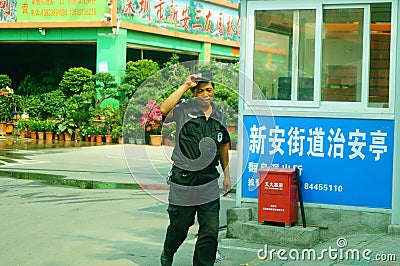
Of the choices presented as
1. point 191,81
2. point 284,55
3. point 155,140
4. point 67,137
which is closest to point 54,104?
point 67,137

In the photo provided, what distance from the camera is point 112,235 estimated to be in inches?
322

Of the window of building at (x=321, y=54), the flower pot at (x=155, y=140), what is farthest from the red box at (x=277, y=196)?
the flower pot at (x=155, y=140)

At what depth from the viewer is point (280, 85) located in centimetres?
812

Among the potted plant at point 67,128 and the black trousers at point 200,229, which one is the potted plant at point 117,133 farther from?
the black trousers at point 200,229

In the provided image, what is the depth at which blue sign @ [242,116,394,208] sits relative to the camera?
7504 mm

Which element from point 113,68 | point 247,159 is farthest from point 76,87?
point 247,159

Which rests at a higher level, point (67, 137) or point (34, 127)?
point (34, 127)

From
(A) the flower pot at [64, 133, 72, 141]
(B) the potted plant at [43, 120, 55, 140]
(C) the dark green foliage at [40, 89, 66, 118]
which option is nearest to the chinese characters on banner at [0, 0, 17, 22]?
(C) the dark green foliage at [40, 89, 66, 118]

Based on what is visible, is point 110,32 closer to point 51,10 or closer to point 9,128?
point 51,10

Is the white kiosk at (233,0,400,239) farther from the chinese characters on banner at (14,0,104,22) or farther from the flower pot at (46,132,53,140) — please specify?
the chinese characters on banner at (14,0,104,22)

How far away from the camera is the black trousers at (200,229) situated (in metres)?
5.94

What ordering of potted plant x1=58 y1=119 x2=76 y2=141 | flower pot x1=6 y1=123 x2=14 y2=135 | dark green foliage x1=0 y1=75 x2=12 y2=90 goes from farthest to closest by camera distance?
dark green foliage x1=0 y1=75 x2=12 y2=90
flower pot x1=6 y1=123 x2=14 y2=135
potted plant x1=58 y1=119 x2=76 y2=141

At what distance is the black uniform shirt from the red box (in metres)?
1.66

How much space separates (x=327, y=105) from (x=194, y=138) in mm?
2384
